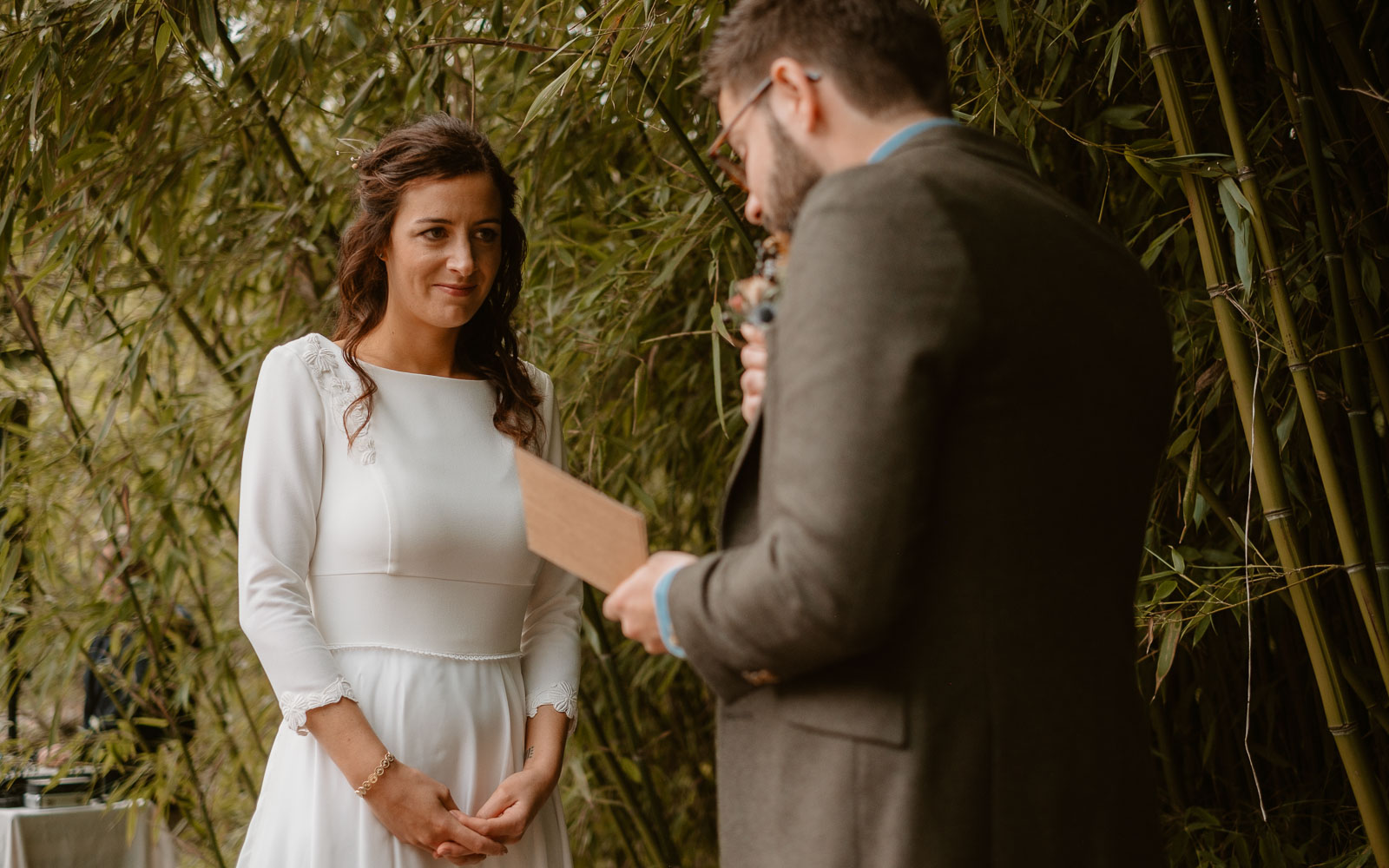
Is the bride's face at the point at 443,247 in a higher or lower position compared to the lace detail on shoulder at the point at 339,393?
higher

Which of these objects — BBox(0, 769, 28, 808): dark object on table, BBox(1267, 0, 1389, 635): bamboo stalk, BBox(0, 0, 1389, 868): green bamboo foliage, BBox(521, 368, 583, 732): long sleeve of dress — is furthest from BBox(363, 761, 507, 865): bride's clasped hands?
BBox(0, 769, 28, 808): dark object on table

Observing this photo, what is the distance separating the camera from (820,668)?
3.40ft

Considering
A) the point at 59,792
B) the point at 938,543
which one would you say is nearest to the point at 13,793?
the point at 59,792

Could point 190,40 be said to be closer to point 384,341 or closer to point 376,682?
point 384,341

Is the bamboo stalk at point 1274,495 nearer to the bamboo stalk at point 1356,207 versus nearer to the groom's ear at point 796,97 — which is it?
the bamboo stalk at point 1356,207

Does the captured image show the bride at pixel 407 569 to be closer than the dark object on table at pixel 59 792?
Yes

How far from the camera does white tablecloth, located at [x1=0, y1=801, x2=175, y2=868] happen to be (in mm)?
3240

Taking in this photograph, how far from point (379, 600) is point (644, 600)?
715 mm

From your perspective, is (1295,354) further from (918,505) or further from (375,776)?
(375,776)

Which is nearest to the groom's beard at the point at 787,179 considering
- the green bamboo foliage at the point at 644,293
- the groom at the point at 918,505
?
the groom at the point at 918,505

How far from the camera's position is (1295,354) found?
155cm

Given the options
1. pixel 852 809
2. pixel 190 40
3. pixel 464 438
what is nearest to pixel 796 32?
pixel 852 809

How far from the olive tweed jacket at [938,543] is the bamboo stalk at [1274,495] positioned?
1.81 feet

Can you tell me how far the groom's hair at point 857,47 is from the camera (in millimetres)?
1078
